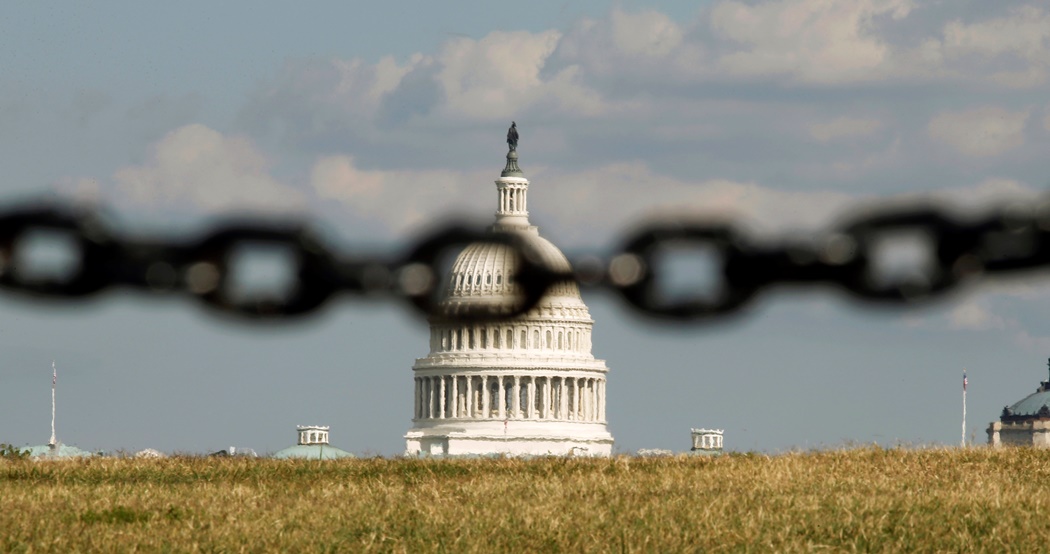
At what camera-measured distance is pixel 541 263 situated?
2469mm

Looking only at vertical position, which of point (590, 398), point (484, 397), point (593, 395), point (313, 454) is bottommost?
point (313, 454)

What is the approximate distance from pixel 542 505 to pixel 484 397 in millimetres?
167274

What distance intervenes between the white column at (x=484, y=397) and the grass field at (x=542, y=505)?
156 m

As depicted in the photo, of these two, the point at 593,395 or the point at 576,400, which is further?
the point at 593,395

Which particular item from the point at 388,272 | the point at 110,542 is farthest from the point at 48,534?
the point at 388,272

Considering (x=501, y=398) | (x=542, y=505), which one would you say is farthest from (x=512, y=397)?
(x=542, y=505)

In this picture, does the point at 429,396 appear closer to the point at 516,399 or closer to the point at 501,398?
the point at 501,398

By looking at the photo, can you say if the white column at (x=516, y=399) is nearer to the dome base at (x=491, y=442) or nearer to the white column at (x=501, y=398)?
the white column at (x=501, y=398)

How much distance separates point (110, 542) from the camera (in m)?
20.9

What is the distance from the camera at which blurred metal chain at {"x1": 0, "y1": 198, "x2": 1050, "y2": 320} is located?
239 centimetres

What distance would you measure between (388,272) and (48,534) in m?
19.5

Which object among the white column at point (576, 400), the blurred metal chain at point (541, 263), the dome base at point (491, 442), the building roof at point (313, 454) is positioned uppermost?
the white column at point (576, 400)

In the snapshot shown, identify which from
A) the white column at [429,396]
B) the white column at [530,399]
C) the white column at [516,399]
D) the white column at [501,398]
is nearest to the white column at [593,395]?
the white column at [530,399]

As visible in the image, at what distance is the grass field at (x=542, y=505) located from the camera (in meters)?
21.4
